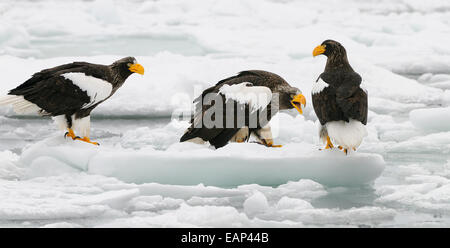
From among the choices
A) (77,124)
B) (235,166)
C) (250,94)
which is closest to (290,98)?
(250,94)

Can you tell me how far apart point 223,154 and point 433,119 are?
2.45 metres

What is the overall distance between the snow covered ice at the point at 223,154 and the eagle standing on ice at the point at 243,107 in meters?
0.22

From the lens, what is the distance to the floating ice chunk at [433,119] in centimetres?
599

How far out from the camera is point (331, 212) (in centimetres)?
392

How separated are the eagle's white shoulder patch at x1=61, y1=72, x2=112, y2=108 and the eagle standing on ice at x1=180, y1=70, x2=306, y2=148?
0.62m

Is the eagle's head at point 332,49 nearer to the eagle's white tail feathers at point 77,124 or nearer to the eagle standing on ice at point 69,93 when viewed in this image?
the eagle standing on ice at point 69,93

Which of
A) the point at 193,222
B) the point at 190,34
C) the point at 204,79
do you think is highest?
the point at 190,34

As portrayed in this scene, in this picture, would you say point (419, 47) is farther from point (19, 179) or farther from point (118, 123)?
point (19, 179)

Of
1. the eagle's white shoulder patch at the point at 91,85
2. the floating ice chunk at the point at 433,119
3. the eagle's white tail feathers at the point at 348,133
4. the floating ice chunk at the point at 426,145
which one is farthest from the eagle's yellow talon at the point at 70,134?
the floating ice chunk at the point at 433,119

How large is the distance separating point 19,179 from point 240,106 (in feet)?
4.88

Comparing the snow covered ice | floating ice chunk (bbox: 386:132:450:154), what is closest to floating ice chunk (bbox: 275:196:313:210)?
the snow covered ice

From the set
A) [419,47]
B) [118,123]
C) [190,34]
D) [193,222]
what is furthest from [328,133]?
[190,34]

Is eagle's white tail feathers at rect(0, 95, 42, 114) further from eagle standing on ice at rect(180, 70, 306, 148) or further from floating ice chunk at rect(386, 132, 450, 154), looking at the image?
floating ice chunk at rect(386, 132, 450, 154)

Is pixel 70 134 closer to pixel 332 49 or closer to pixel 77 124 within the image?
pixel 77 124
